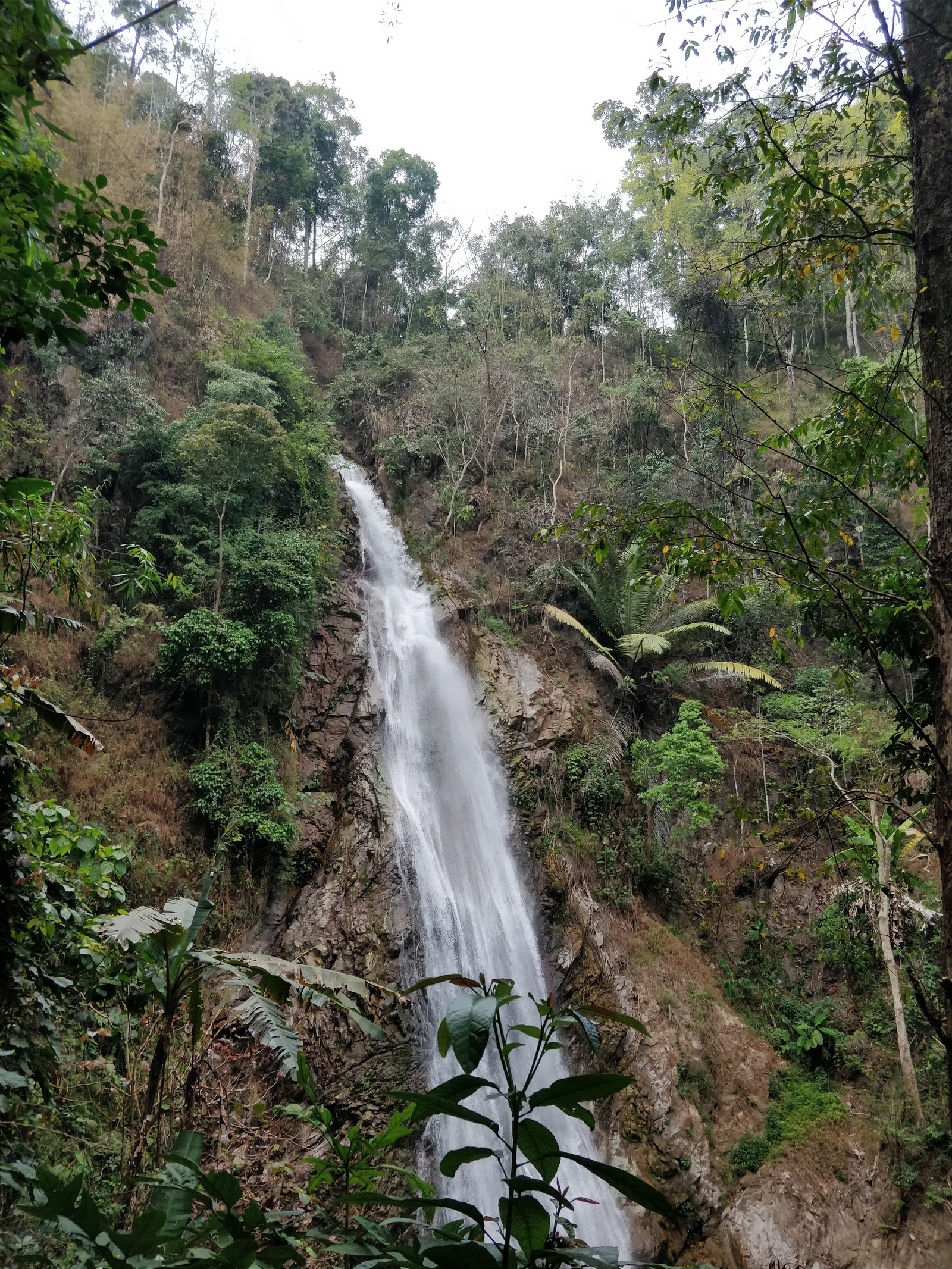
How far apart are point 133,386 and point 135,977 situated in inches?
443

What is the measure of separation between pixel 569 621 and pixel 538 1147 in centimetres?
A: 1316

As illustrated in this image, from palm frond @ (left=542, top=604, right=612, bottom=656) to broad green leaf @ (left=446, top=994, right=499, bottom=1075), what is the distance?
1267cm

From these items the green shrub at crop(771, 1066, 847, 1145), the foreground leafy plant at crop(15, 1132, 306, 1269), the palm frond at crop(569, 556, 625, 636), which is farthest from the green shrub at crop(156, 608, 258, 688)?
the green shrub at crop(771, 1066, 847, 1145)

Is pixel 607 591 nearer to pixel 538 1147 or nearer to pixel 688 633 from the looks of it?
pixel 688 633

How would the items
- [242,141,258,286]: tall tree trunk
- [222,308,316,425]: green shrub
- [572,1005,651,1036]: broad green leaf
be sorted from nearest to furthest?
[572,1005,651,1036]: broad green leaf
[222,308,316,425]: green shrub
[242,141,258,286]: tall tree trunk

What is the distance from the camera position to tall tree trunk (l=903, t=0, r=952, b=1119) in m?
2.56

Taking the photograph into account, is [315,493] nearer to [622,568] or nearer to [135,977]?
[622,568]

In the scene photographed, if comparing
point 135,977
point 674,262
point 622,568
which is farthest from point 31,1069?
point 674,262

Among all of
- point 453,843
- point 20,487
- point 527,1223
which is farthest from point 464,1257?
point 453,843

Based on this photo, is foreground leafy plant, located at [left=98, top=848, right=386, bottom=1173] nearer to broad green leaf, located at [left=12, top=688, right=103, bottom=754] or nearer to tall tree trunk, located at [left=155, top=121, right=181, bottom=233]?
broad green leaf, located at [left=12, top=688, right=103, bottom=754]

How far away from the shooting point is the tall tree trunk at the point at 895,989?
27.2ft

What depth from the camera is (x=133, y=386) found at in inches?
496

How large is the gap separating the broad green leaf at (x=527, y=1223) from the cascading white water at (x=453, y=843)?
7664 mm

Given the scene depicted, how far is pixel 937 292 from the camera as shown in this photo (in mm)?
2854
